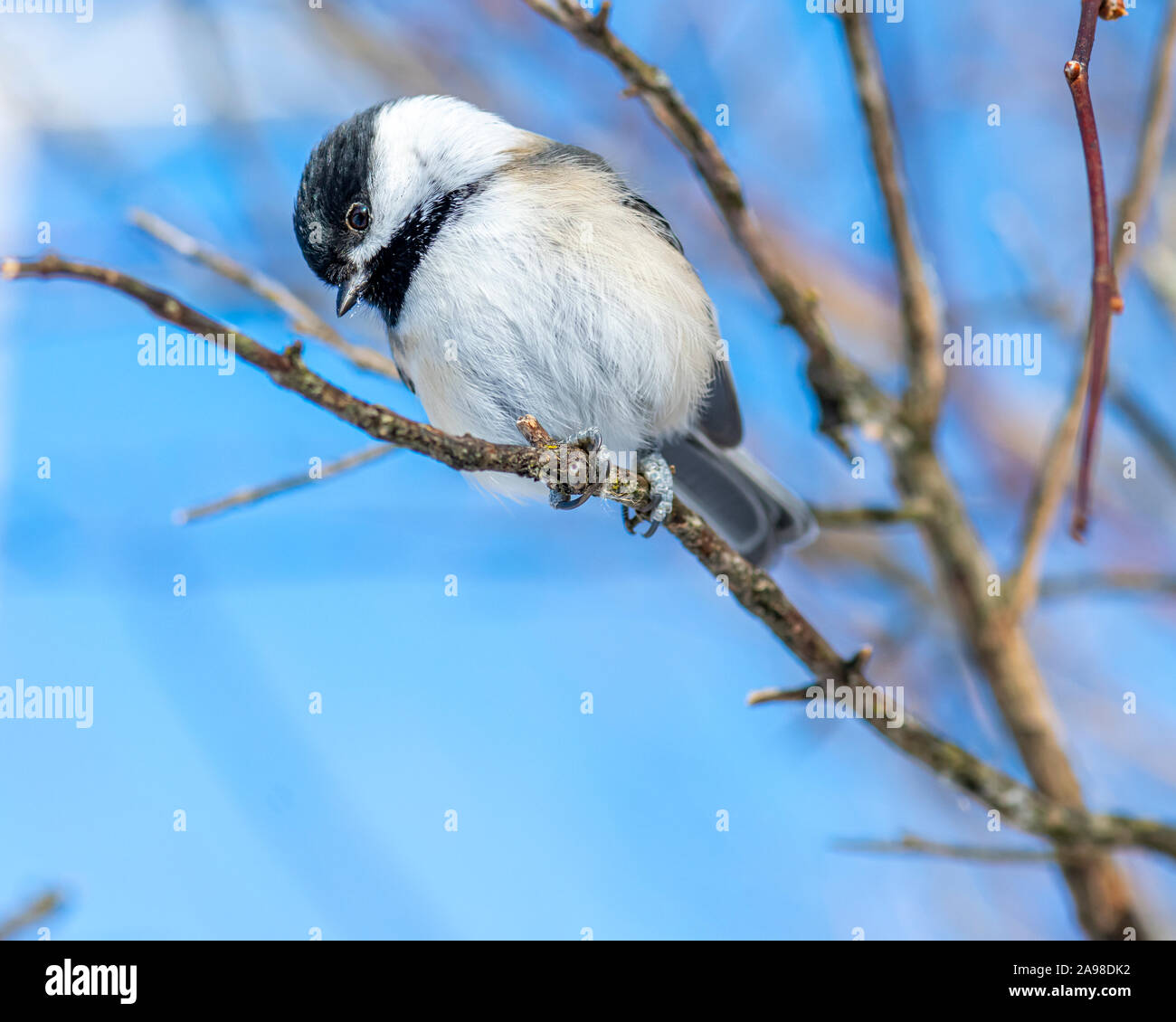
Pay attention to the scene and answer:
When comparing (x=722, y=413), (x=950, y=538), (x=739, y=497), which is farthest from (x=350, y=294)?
(x=950, y=538)

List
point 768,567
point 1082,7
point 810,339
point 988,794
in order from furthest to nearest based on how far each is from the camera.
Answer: point 768,567
point 810,339
point 988,794
point 1082,7

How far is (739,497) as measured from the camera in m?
2.85

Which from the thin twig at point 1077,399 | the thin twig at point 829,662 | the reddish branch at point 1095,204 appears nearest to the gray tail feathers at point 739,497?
the thin twig at point 1077,399

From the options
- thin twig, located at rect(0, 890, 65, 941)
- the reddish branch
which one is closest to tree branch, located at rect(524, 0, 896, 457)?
the reddish branch

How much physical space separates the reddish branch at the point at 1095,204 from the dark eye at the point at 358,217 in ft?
5.30

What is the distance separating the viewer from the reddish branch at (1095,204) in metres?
1.13

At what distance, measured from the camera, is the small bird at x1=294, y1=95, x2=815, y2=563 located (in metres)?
2.26

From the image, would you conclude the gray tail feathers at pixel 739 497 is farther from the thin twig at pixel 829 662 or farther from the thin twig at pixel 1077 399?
the thin twig at pixel 829 662


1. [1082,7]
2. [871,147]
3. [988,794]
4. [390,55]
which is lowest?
[988,794]

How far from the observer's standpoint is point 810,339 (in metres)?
2.40

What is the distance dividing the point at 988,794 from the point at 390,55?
3577mm

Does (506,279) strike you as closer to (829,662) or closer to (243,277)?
(243,277)
